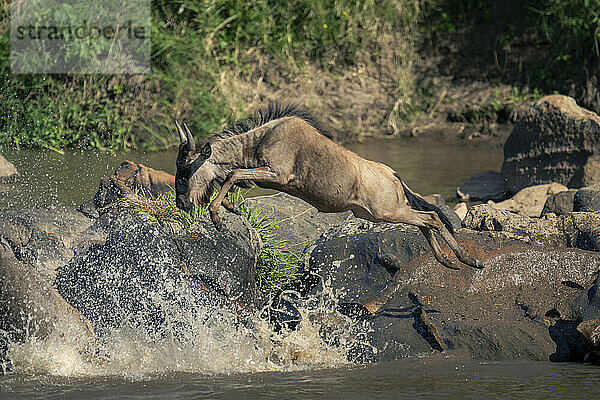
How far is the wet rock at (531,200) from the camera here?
9648 mm

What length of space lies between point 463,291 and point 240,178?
215 cm

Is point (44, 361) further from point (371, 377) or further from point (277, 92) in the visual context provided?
point (277, 92)

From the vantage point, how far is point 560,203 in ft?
28.7

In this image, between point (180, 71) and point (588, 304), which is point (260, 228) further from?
point (180, 71)

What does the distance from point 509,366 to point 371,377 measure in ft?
3.13

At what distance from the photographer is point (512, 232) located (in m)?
7.20

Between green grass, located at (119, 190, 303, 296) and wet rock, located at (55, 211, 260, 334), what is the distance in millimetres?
141

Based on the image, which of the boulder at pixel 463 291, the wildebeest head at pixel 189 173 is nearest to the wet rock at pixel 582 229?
the boulder at pixel 463 291

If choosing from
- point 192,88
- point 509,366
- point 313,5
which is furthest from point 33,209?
point 313,5

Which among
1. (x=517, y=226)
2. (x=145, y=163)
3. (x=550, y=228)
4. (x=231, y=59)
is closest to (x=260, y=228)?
(x=517, y=226)

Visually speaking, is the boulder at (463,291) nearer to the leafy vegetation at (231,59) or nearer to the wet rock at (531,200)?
the wet rock at (531,200)

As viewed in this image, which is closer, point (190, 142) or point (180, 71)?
point (190, 142)

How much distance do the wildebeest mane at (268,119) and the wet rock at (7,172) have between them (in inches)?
220

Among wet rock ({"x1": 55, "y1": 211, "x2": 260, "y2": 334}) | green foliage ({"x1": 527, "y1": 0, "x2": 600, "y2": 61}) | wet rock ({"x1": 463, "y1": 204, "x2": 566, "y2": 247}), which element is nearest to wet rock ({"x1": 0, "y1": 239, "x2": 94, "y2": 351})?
wet rock ({"x1": 55, "y1": 211, "x2": 260, "y2": 334})
